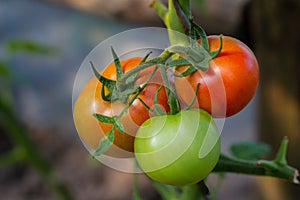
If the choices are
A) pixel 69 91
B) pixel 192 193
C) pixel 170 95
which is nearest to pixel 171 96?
pixel 170 95

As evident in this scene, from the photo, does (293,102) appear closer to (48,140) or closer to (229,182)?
(229,182)

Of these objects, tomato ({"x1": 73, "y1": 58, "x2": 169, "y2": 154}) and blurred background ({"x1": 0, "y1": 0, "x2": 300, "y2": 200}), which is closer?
tomato ({"x1": 73, "y1": 58, "x2": 169, "y2": 154})

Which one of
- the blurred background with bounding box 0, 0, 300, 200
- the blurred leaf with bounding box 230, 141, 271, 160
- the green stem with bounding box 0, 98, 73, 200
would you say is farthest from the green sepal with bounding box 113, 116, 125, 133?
the green stem with bounding box 0, 98, 73, 200

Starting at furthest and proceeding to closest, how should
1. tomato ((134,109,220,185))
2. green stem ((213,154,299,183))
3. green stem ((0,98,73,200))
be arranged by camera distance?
green stem ((0,98,73,200)), green stem ((213,154,299,183)), tomato ((134,109,220,185))

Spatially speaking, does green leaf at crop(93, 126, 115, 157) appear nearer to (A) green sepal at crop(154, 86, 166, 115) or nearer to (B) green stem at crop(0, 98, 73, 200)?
(A) green sepal at crop(154, 86, 166, 115)

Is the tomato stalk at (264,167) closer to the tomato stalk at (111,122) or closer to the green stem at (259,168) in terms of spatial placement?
the green stem at (259,168)

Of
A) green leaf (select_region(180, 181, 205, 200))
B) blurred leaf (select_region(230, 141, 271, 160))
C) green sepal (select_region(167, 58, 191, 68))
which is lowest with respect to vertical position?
blurred leaf (select_region(230, 141, 271, 160))

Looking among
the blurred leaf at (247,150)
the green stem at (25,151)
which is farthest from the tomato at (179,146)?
the green stem at (25,151)
